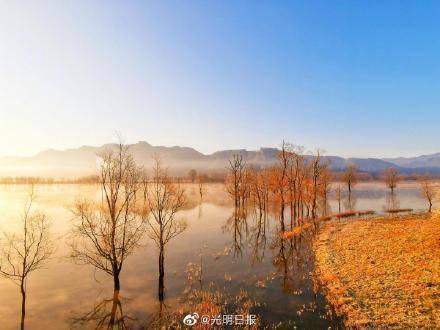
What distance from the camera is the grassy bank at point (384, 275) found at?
66.9 feet

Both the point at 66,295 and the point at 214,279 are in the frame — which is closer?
the point at 66,295

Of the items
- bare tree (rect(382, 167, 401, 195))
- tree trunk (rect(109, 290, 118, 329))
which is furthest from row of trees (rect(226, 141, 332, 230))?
bare tree (rect(382, 167, 401, 195))

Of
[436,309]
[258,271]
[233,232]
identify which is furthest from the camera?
[233,232]

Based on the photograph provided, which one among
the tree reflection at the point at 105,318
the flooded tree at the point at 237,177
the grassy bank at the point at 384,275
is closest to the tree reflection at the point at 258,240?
the grassy bank at the point at 384,275

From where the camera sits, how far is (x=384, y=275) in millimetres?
27891

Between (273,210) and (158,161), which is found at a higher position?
(158,161)

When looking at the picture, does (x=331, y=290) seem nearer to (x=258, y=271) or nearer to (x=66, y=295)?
(x=258, y=271)

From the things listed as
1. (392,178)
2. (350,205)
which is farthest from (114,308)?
(392,178)

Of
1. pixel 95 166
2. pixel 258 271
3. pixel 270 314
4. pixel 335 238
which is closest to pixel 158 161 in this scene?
pixel 95 166

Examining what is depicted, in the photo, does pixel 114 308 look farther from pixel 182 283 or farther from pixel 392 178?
pixel 392 178

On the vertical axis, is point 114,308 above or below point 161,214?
below

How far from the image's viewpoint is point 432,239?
37312mm

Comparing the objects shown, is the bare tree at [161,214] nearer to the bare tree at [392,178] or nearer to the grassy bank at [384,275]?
the grassy bank at [384,275]

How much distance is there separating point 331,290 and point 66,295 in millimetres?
24471
